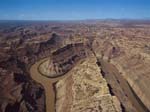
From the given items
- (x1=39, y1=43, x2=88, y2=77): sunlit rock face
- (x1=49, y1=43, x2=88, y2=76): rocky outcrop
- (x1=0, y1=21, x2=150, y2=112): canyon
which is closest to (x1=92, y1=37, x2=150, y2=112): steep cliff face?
(x1=0, y1=21, x2=150, y2=112): canyon

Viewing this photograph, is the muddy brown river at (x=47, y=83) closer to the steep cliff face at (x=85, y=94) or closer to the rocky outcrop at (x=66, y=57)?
the steep cliff face at (x=85, y=94)

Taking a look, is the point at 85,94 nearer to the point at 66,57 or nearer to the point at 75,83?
the point at 75,83

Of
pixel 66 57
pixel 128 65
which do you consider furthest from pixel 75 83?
pixel 66 57

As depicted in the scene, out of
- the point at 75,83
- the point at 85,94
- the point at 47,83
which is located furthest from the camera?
the point at 47,83

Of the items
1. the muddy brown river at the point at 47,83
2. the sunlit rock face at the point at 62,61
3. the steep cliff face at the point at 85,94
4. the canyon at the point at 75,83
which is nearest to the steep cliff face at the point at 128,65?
the canyon at the point at 75,83

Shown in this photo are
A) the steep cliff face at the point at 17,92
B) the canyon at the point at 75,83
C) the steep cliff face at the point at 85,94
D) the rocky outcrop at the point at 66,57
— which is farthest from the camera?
the rocky outcrop at the point at 66,57

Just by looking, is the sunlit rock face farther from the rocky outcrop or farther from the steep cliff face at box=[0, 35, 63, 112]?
the steep cliff face at box=[0, 35, 63, 112]

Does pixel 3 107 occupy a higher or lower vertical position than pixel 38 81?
higher

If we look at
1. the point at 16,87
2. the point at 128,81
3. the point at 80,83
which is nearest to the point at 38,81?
the point at 16,87

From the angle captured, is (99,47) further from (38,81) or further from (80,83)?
(80,83)
